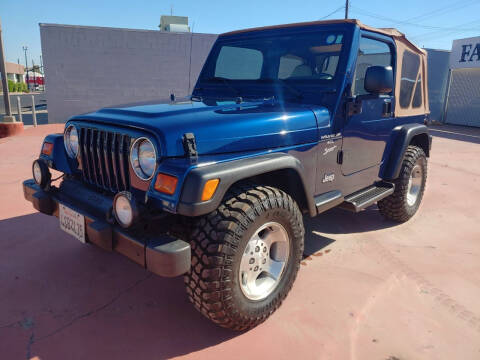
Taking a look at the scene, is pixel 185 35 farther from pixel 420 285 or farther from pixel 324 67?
pixel 420 285

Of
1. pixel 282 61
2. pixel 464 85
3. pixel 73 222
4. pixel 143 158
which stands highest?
pixel 464 85

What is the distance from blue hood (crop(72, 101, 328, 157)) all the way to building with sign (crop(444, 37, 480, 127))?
47.8 ft

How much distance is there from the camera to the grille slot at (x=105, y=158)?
215cm

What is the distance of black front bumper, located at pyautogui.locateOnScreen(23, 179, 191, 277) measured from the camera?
181cm

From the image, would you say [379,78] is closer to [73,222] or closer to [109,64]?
[73,222]

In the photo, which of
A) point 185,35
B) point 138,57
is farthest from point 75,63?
point 185,35

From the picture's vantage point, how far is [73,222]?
2287 millimetres

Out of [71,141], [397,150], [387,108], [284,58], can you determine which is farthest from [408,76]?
[71,141]

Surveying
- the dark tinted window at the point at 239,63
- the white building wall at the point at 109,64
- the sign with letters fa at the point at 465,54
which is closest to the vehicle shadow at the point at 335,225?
the dark tinted window at the point at 239,63

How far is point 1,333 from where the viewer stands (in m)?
2.16

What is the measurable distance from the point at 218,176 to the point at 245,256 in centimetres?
57

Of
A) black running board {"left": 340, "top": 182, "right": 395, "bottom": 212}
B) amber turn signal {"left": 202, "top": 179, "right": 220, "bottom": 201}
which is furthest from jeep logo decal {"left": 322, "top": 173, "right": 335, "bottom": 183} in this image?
amber turn signal {"left": 202, "top": 179, "right": 220, "bottom": 201}

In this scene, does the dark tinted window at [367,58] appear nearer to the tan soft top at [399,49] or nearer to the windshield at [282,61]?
the tan soft top at [399,49]

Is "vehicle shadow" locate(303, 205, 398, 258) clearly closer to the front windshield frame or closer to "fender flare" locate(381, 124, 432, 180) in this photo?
"fender flare" locate(381, 124, 432, 180)
